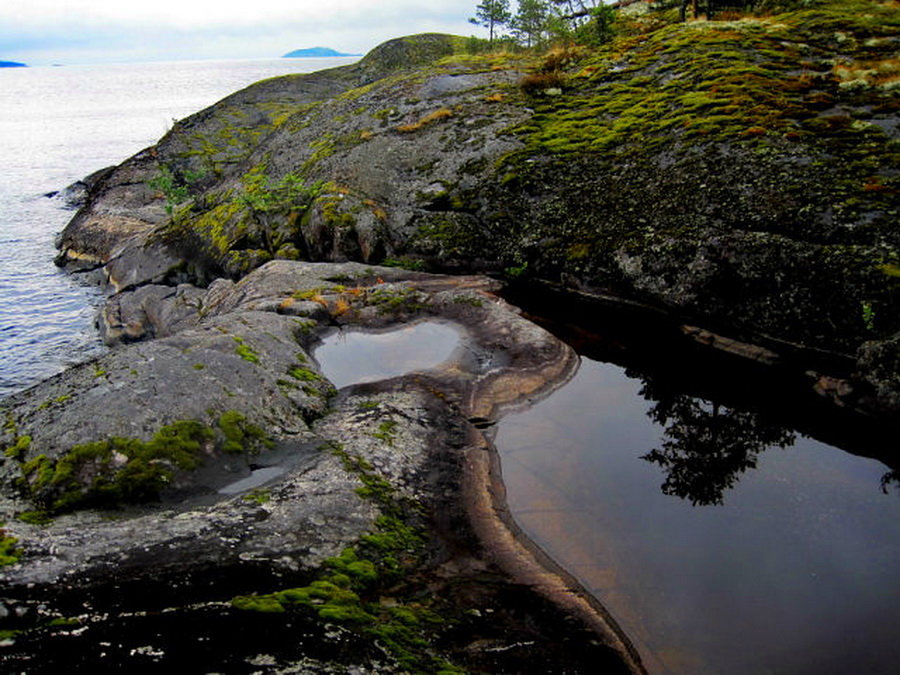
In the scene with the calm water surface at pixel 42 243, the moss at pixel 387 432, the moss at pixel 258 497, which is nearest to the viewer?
the moss at pixel 258 497

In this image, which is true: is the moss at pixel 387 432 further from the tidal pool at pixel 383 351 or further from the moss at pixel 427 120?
the moss at pixel 427 120

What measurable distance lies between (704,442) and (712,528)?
357 cm

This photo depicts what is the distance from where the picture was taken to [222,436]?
12.6 meters

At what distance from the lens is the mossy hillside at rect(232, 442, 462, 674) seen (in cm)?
797

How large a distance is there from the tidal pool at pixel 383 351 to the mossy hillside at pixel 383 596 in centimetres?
611

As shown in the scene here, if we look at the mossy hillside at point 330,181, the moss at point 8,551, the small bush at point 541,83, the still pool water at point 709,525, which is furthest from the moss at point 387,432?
the small bush at point 541,83

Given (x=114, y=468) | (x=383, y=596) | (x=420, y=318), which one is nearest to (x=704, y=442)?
(x=383, y=596)

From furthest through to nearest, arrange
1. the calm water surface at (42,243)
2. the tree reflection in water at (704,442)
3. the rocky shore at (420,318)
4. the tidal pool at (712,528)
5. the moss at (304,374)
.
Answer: the calm water surface at (42,243) → the moss at (304,374) → the tree reflection in water at (704,442) → the tidal pool at (712,528) → the rocky shore at (420,318)

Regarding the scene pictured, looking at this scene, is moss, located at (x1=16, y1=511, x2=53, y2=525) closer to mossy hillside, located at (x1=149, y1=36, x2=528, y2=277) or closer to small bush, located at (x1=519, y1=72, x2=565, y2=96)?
mossy hillside, located at (x1=149, y1=36, x2=528, y2=277)

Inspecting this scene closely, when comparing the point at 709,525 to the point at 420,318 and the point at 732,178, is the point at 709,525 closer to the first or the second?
the point at 420,318

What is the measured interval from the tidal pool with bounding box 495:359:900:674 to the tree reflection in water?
0.05 meters

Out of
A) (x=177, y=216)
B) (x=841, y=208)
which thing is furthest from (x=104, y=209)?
(x=841, y=208)

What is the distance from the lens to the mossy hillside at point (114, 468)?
10.7 m

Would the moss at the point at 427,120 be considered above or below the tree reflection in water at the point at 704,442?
above
